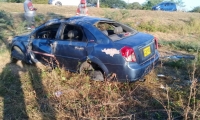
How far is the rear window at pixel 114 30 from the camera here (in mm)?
4605

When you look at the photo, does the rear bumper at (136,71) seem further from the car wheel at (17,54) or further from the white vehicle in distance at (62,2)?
the white vehicle in distance at (62,2)

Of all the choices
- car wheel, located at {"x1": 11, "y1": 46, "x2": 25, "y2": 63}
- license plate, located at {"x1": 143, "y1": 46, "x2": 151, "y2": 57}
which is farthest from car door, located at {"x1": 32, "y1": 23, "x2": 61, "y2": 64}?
license plate, located at {"x1": 143, "y1": 46, "x2": 151, "y2": 57}

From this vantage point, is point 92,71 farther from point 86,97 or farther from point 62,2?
point 62,2

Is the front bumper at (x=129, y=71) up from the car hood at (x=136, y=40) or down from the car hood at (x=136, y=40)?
down

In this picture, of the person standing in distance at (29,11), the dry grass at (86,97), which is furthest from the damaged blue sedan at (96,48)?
the person standing in distance at (29,11)

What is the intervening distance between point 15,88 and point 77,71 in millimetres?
1332

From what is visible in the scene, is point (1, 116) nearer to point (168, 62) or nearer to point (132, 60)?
point (132, 60)

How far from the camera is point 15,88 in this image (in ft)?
15.4

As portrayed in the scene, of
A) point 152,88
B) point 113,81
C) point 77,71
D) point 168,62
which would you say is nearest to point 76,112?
point 113,81

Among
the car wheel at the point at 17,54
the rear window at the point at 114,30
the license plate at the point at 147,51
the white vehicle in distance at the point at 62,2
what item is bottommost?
the car wheel at the point at 17,54

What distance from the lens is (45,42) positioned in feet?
17.6

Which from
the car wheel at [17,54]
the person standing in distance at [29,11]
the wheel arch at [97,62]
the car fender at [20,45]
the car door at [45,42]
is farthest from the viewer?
the person standing in distance at [29,11]

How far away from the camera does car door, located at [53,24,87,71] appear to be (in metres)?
4.69

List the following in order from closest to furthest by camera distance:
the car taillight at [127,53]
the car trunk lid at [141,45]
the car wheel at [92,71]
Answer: the car taillight at [127,53]
the car trunk lid at [141,45]
the car wheel at [92,71]
